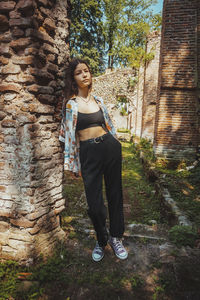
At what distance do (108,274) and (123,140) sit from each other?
15.4 metres

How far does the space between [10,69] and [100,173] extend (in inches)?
58.0

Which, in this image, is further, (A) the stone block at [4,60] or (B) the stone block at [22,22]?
(A) the stone block at [4,60]

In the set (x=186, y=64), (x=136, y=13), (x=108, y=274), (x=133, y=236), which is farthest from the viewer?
(x=136, y=13)

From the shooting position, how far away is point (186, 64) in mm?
6203

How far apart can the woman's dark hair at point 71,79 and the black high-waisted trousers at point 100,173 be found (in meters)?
0.68

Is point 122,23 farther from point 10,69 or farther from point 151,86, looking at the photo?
point 10,69

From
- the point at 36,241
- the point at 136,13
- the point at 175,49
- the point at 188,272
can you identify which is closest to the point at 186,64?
the point at 175,49

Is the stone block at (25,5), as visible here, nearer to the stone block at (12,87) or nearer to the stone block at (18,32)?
the stone block at (18,32)

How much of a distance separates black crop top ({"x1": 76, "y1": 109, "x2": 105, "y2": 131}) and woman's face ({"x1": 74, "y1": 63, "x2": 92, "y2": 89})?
0.39m

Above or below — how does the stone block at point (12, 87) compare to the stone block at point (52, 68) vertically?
below

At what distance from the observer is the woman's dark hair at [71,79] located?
2.29 m

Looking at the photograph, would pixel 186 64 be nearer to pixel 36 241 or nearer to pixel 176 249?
pixel 176 249

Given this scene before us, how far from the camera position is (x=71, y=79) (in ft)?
7.84

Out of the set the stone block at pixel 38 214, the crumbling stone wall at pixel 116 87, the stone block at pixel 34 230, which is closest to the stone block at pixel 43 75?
the stone block at pixel 38 214
